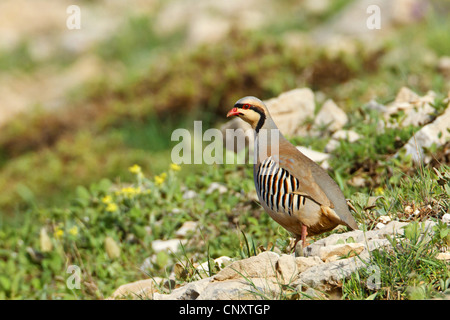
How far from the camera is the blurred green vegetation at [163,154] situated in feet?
17.3

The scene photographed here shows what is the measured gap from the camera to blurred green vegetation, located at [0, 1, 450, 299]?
17.3ft

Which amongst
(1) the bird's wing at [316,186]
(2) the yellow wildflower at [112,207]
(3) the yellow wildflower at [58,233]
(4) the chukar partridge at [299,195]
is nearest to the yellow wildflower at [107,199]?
(2) the yellow wildflower at [112,207]

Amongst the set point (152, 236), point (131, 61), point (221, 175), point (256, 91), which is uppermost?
point (131, 61)

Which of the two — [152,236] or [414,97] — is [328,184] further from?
[414,97]

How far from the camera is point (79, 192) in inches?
241

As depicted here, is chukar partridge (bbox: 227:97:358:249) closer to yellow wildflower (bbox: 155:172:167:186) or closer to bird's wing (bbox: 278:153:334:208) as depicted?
bird's wing (bbox: 278:153:334:208)

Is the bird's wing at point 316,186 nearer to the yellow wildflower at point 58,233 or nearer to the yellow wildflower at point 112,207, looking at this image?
the yellow wildflower at point 112,207

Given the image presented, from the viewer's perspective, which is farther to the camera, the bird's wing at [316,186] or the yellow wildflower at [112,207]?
the yellow wildflower at [112,207]

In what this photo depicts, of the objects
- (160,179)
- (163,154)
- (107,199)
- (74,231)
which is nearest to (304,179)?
(160,179)

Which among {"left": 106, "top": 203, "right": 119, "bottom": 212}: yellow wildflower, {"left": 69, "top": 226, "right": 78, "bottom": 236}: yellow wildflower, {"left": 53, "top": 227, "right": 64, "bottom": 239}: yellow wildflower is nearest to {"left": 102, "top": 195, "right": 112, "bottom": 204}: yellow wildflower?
{"left": 106, "top": 203, "right": 119, "bottom": 212}: yellow wildflower

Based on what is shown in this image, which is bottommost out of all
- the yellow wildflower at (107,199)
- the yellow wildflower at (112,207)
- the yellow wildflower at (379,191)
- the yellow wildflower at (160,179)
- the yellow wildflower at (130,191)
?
the yellow wildflower at (112,207)

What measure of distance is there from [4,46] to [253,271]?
45.7 ft
